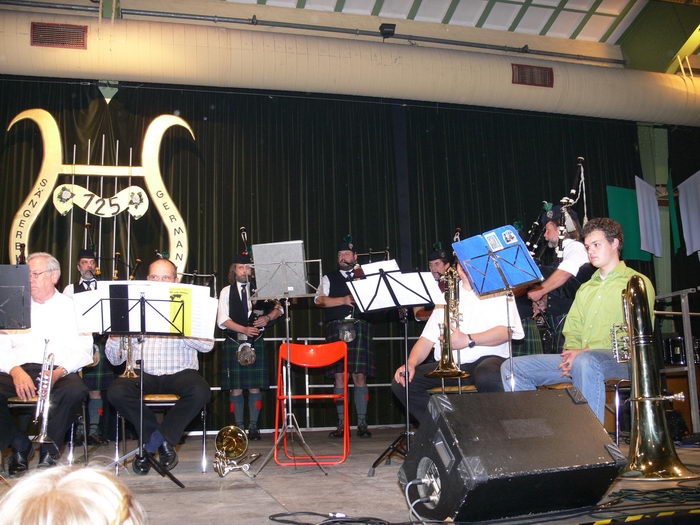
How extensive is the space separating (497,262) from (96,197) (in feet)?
17.2

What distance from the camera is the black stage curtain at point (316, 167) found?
761 cm

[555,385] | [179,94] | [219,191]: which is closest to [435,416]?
[555,385]

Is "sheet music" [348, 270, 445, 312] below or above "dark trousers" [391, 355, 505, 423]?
above

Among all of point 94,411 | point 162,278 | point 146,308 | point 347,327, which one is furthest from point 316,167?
point 146,308

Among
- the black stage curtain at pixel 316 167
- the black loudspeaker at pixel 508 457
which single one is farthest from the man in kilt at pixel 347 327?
the black loudspeaker at pixel 508 457

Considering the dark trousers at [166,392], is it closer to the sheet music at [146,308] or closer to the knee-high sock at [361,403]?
the sheet music at [146,308]

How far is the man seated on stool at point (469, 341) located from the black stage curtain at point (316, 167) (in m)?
3.38

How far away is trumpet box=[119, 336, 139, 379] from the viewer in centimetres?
426

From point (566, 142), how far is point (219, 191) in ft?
15.9

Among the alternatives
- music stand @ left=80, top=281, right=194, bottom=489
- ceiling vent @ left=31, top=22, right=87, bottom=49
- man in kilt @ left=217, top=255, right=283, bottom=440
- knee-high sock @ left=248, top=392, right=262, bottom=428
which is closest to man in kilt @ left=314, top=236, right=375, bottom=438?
man in kilt @ left=217, top=255, right=283, bottom=440

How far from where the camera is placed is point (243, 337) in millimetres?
6535

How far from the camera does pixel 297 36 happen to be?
25.0 ft

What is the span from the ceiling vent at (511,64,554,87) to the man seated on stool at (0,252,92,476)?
6.00 m

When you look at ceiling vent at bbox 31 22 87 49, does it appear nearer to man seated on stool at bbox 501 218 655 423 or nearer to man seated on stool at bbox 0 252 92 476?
man seated on stool at bbox 0 252 92 476
